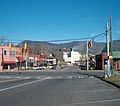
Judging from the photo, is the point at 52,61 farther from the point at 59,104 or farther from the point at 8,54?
the point at 59,104

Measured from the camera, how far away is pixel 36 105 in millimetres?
12305

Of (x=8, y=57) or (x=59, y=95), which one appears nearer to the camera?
(x=59, y=95)

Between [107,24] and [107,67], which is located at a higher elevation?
[107,24]

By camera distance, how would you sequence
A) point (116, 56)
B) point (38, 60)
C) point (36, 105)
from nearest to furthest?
point (36, 105) → point (116, 56) → point (38, 60)

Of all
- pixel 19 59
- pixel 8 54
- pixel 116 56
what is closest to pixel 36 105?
pixel 116 56

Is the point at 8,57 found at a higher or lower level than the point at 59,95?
higher

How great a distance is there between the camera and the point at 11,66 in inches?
3720

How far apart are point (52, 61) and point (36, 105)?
16026cm

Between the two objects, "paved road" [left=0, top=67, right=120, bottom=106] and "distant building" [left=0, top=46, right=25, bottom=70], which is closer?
"paved road" [left=0, top=67, right=120, bottom=106]

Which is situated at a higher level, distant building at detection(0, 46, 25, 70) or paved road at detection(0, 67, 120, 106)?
distant building at detection(0, 46, 25, 70)

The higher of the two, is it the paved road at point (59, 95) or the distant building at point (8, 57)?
the distant building at point (8, 57)

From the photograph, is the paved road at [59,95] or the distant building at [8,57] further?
the distant building at [8,57]

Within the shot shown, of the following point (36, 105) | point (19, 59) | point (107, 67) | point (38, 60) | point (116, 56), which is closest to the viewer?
point (36, 105)

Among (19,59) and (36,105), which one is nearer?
(36,105)
